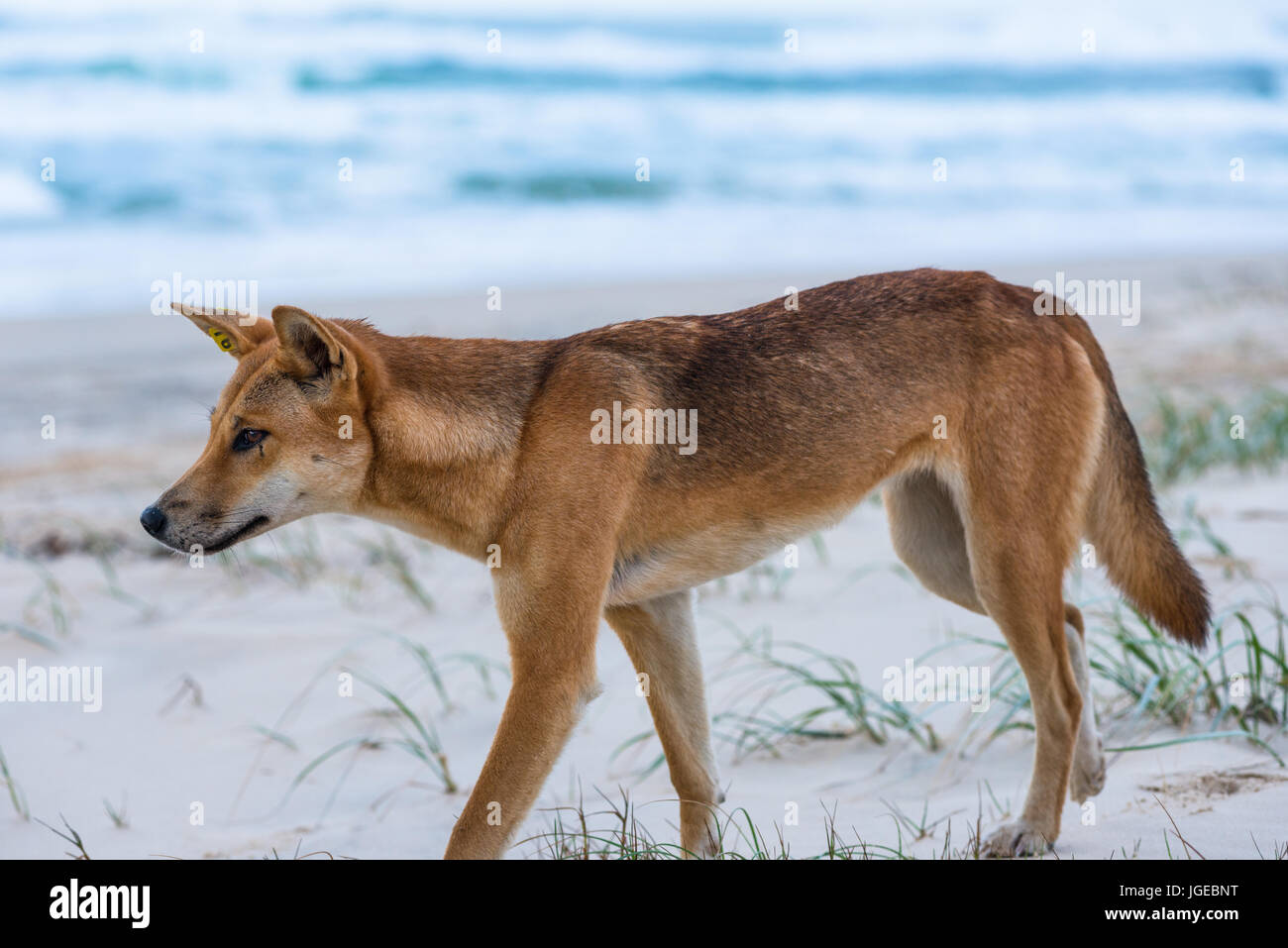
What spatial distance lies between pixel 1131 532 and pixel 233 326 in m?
3.02

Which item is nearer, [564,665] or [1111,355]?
[564,665]

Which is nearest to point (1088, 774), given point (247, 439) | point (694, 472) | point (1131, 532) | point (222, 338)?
point (1131, 532)

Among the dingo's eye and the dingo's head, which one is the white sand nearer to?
the dingo's head

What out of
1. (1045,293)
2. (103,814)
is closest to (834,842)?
(1045,293)

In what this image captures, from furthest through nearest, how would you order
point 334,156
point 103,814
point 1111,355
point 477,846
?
1. point 334,156
2. point 1111,355
3. point 103,814
4. point 477,846

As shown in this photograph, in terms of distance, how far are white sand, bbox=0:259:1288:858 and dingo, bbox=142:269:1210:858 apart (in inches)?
19.1

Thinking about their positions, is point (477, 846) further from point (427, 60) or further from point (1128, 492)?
point (427, 60)

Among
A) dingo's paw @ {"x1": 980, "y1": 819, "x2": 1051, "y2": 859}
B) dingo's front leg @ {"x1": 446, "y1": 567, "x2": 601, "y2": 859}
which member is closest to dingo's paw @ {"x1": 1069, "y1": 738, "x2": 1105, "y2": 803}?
dingo's paw @ {"x1": 980, "y1": 819, "x2": 1051, "y2": 859}

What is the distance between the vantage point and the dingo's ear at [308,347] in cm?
357

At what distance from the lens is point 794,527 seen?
406cm

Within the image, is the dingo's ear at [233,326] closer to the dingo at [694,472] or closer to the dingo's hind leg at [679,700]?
the dingo at [694,472]

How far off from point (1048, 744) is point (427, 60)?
91.6 ft

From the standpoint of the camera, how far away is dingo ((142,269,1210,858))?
3654 mm

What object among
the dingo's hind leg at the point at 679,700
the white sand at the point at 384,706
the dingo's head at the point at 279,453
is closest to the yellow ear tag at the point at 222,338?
the dingo's head at the point at 279,453
